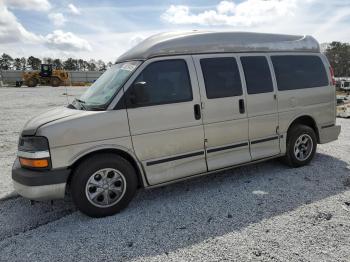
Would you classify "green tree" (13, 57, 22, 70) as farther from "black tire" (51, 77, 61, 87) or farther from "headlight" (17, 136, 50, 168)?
"headlight" (17, 136, 50, 168)

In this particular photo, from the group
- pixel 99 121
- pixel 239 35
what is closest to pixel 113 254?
pixel 99 121

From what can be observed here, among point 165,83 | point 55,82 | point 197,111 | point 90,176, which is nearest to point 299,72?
point 197,111

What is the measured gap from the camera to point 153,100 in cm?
422

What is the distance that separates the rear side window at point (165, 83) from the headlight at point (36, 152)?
1213 mm

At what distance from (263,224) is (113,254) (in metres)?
1.77

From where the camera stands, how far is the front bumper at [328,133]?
598cm

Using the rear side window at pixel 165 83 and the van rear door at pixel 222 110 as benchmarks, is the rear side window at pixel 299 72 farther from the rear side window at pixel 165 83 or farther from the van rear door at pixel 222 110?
the rear side window at pixel 165 83

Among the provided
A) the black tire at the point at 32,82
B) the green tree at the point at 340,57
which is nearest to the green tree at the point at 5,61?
the black tire at the point at 32,82

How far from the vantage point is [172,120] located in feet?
14.2

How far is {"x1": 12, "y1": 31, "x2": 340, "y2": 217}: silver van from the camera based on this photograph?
12.6ft

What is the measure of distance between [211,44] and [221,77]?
0.53 meters

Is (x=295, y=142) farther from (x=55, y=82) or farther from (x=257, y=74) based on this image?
(x=55, y=82)

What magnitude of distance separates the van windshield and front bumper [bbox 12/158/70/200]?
968 millimetres

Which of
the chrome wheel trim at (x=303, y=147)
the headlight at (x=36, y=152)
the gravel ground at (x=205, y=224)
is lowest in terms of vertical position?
the gravel ground at (x=205, y=224)
